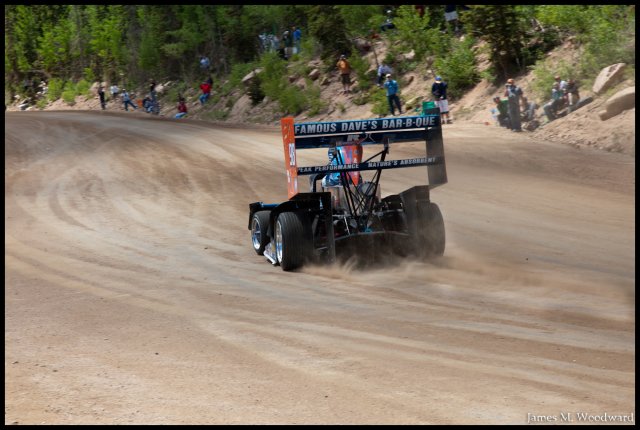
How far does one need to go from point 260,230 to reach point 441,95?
17.5m

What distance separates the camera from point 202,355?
6.40 metres

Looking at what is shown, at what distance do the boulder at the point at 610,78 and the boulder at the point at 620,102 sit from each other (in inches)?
57.6

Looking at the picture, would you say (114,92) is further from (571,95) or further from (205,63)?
(571,95)

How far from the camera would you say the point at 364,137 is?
10.6 metres

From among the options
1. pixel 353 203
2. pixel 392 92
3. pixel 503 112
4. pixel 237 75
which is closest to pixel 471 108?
pixel 392 92

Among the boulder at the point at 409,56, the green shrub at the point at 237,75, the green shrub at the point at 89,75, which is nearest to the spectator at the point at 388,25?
the boulder at the point at 409,56

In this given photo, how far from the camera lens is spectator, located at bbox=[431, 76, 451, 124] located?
27.3 metres

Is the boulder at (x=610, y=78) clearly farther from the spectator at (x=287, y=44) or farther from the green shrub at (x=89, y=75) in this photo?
the green shrub at (x=89, y=75)

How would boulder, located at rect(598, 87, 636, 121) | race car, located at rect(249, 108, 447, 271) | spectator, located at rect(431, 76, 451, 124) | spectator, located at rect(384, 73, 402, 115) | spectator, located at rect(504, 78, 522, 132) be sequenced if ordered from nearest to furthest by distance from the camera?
race car, located at rect(249, 108, 447, 271), boulder, located at rect(598, 87, 636, 121), spectator, located at rect(504, 78, 522, 132), spectator, located at rect(431, 76, 451, 124), spectator, located at rect(384, 73, 402, 115)

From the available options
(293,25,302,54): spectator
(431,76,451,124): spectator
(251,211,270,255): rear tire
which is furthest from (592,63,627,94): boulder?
(293,25,302,54): spectator

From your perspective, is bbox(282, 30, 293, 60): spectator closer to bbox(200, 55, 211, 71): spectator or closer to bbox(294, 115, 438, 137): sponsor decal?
bbox(200, 55, 211, 71): spectator

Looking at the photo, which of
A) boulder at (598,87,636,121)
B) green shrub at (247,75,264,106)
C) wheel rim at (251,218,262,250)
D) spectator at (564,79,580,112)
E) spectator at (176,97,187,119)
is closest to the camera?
wheel rim at (251,218,262,250)

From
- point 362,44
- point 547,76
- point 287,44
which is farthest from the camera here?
point 287,44

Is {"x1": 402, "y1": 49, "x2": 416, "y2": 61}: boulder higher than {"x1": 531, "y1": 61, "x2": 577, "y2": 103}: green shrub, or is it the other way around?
{"x1": 402, "y1": 49, "x2": 416, "y2": 61}: boulder
